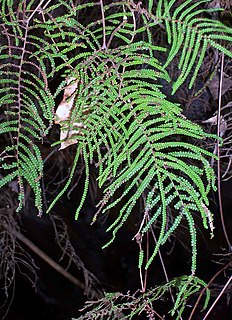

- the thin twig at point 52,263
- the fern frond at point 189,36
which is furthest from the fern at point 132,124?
the thin twig at point 52,263

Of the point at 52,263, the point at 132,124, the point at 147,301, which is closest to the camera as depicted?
the point at 132,124

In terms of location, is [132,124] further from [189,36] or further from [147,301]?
[147,301]

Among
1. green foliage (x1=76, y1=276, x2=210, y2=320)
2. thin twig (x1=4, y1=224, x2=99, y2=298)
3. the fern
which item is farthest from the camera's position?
thin twig (x1=4, y1=224, x2=99, y2=298)

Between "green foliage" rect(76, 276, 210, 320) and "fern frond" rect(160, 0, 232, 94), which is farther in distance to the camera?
"green foliage" rect(76, 276, 210, 320)

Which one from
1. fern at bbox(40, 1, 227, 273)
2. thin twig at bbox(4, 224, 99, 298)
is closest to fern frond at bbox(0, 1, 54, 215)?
fern at bbox(40, 1, 227, 273)

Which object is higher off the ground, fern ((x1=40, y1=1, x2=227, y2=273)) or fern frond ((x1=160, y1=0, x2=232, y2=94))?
fern frond ((x1=160, y1=0, x2=232, y2=94))

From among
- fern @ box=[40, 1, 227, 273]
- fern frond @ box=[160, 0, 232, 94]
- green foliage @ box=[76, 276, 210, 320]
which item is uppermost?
fern frond @ box=[160, 0, 232, 94]

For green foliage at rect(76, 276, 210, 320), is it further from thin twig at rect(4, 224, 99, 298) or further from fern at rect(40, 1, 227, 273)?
thin twig at rect(4, 224, 99, 298)

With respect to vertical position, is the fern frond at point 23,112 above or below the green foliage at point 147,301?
above

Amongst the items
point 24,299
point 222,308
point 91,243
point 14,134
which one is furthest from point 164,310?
point 14,134

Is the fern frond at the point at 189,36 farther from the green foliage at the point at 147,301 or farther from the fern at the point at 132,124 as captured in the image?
the green foliage at the point at 147,301

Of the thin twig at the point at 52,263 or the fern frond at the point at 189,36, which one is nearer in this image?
the fern frond at the point at 189,36

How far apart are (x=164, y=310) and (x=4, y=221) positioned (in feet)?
2.32

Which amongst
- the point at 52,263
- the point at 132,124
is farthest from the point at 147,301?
the point at 52,263
